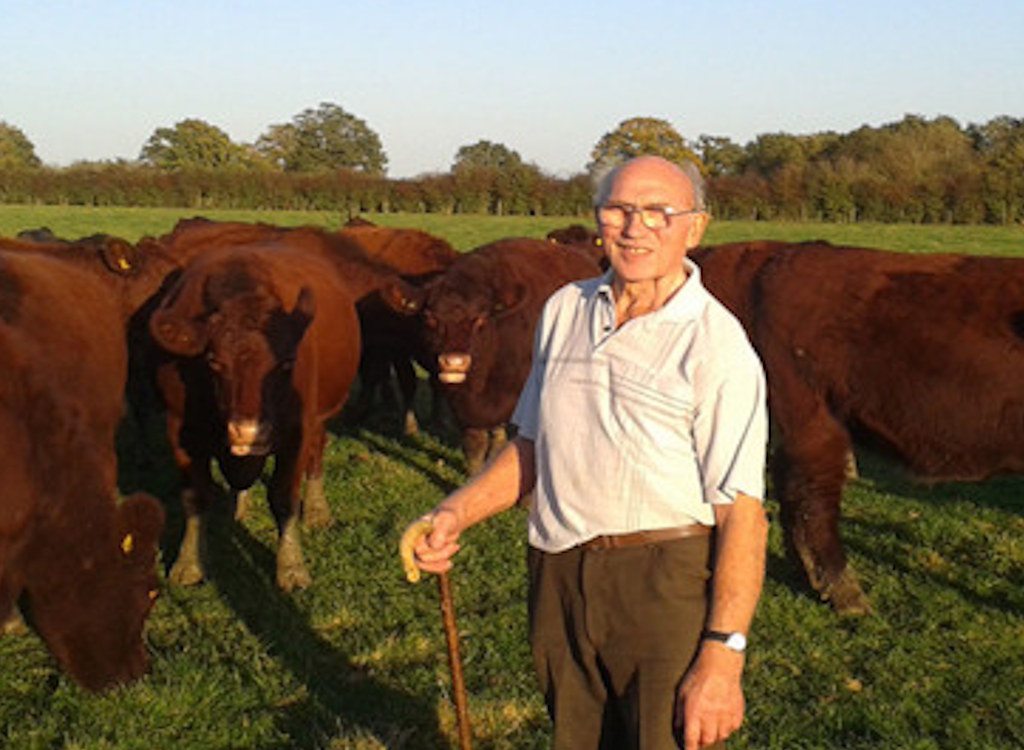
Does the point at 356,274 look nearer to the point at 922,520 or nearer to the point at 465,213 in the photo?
the point at 922,520

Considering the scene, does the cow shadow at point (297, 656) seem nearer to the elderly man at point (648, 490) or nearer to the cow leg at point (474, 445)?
the cow leg at point (474, 445)

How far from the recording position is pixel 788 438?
21.1 ft

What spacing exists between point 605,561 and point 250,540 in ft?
17.1

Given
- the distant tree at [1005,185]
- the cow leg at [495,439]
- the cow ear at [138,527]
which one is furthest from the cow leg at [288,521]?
the distant tree at [1005,185]

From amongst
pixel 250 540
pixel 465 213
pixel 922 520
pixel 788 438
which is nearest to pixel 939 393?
pixel 788 438

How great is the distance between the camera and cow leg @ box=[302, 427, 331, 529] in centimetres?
793

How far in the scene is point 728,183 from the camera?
6188cm

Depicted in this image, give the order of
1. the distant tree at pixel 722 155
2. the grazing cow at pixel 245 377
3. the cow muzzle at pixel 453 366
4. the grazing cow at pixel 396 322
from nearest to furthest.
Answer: the grazing cow at pixel 245 377 → the cow muzzle at pixel 453 366 → the grazing cow at pixel 396 322 → the distant tree at pixel 722 155

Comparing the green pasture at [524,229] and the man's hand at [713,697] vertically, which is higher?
the man's hand at [713,697]

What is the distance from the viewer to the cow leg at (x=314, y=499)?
7934mm

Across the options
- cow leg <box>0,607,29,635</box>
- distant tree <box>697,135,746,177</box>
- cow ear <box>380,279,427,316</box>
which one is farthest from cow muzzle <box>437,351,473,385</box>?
distant tree <box>697,135,746,177</box>

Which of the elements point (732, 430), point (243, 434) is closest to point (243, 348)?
point (243, 434)

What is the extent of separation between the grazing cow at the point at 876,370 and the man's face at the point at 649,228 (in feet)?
12.4

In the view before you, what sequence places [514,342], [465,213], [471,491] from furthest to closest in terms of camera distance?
[465,213] → [514,342] → [471,491]
